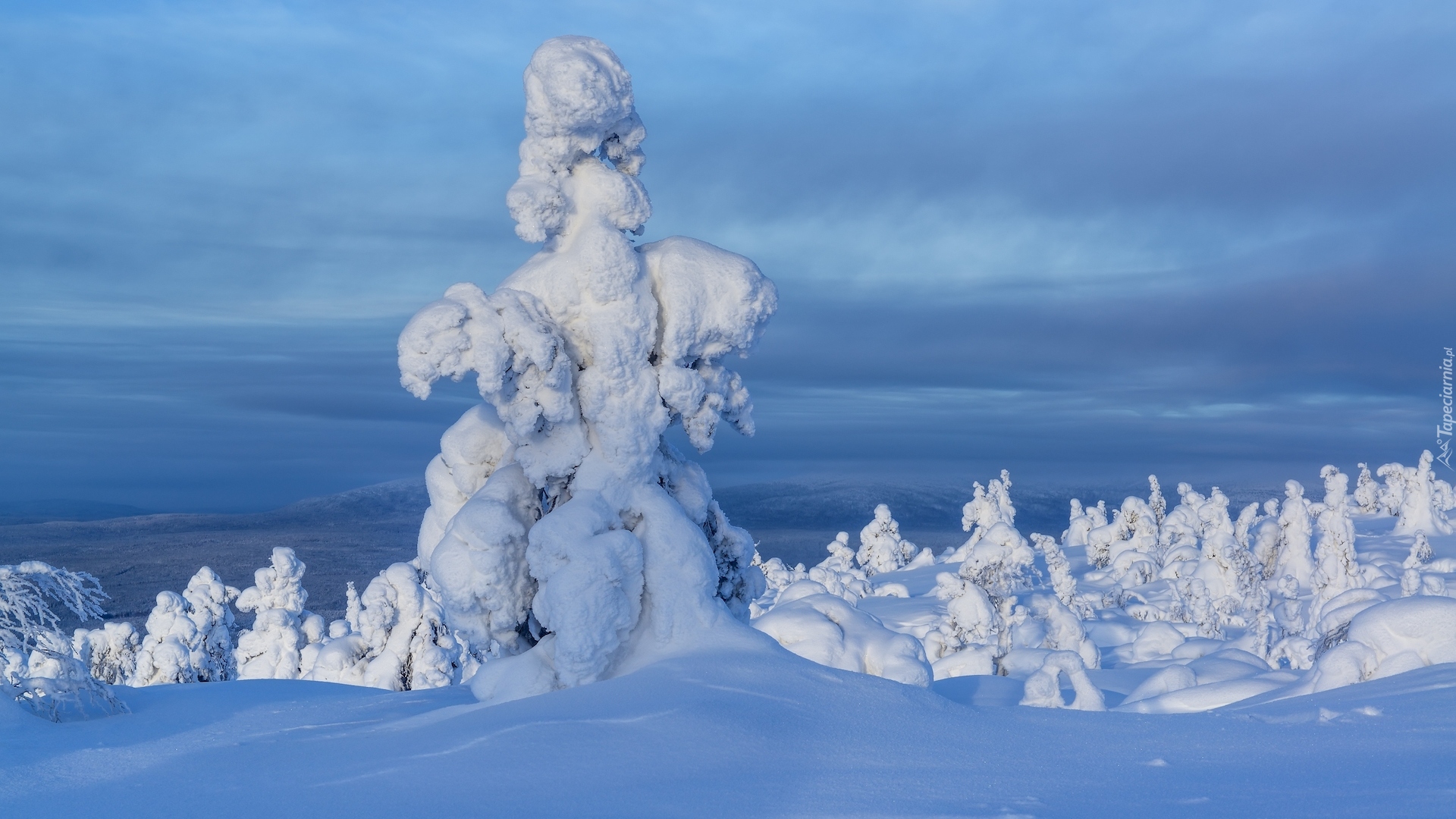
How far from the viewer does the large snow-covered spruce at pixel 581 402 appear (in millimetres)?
8328

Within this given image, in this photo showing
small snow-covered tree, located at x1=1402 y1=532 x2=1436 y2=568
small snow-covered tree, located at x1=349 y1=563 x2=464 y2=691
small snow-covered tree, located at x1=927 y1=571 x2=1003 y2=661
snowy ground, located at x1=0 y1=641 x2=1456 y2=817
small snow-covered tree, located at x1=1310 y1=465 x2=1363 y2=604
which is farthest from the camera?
small snow-covered tree, located at x1=1402 y1=532 x2=1436 y2=568

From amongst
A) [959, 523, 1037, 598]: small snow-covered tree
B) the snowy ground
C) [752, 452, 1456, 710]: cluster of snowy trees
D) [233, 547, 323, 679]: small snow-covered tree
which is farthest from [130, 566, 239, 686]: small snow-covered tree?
[959, 523, 1037, 598]: small snow-covered tree

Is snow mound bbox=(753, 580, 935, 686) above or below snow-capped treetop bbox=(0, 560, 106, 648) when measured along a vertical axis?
below

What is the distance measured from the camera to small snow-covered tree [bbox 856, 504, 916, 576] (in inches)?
2235

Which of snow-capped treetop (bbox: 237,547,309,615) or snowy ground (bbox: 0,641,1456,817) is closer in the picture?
snowy ground (bbox: 0,641,1456,817)

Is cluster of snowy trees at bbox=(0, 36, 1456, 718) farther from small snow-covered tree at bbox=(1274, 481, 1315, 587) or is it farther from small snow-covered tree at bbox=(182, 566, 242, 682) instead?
small snow-covered tree at bbox=(1274, 481, 1315, 587)

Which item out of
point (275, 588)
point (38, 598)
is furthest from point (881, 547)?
point (38, 598)

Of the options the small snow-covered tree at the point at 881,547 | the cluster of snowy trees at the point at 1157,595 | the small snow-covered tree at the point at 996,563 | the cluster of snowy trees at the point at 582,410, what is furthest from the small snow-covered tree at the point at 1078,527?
the cluster of snowy trees at the point at 582,410

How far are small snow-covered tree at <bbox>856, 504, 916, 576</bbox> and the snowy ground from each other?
49964mm

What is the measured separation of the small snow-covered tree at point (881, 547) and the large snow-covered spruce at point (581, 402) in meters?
48.3

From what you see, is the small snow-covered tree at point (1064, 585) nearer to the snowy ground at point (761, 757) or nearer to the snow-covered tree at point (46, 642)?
the snowy ground at point (761, 757)

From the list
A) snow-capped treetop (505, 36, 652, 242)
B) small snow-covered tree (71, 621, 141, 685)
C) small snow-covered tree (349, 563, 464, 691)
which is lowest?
small snow-covered tree (71, 621, 141, 685)

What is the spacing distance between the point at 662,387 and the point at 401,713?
346 centimetres

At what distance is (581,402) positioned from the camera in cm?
916
